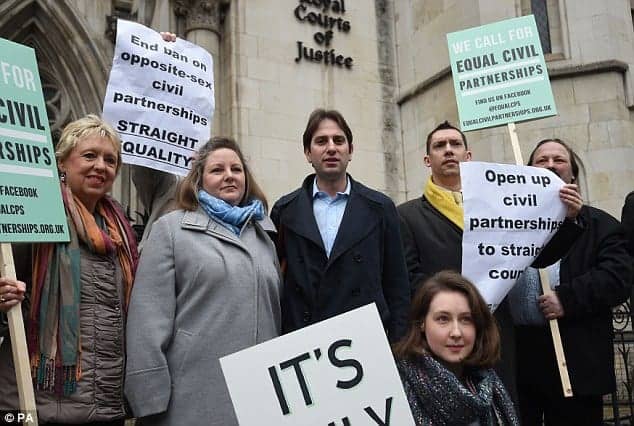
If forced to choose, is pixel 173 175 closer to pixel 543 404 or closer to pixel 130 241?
pixel 130 241

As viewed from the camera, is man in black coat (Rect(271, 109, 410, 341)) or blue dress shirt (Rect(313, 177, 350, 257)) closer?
man in black coat (Rect(271, 109, 410, 341))

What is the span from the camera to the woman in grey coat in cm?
259

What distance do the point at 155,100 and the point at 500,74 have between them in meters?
2.17

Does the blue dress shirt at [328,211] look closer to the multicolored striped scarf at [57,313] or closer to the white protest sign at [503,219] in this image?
the white protest sign at [503,219]

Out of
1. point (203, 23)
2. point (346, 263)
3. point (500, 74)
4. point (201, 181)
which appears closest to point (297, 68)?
point (203, 23)

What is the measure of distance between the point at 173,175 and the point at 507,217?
208cm

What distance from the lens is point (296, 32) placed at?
9586 mm

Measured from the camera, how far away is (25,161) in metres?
2.69

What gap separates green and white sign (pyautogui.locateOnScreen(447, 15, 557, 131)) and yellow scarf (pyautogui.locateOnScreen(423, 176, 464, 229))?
601mm

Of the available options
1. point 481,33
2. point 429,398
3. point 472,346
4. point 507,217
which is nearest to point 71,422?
point 429,398

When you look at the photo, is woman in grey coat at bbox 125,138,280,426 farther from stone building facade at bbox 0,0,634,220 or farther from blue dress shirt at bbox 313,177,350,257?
stone building facade at bbox 0,0,634,220

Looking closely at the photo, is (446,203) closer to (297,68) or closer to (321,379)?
(321,379)

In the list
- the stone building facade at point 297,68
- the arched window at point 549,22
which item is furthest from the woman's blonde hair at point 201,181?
the arched window at point 549,22

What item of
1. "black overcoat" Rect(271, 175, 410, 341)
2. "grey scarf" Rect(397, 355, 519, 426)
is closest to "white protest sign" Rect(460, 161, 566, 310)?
"black overcoat" Rect(271, 175, 410, 341)
